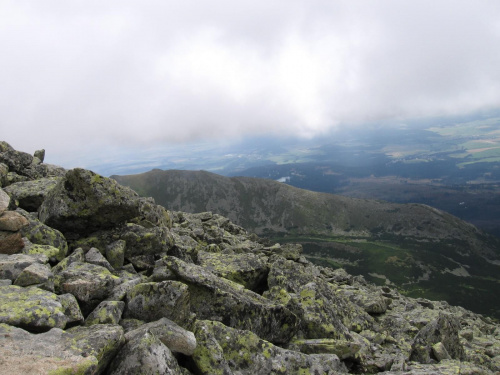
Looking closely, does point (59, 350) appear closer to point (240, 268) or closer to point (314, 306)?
point (240, 268)

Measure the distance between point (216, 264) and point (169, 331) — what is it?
11198 millimetres

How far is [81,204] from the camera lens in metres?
19.0

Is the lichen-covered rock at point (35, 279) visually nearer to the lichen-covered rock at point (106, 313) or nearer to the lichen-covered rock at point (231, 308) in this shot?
the lichen-covered rock at point (106, 313)

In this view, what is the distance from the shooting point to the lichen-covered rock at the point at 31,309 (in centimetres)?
945

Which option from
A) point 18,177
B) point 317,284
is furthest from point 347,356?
point 18,177

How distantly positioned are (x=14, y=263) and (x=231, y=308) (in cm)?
960

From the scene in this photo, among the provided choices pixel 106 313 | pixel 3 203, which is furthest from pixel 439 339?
pixel 3 203

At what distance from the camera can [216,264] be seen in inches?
854

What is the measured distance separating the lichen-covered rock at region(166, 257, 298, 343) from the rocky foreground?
2.0 inches

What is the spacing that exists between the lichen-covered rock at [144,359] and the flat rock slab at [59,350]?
37cm

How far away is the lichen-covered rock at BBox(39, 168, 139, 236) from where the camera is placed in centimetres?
1877

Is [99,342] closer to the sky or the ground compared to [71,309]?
closer to the ground

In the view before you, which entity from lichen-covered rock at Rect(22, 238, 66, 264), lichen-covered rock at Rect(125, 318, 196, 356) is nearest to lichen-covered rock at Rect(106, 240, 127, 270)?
lichen-covered rock at Rect(22, 238, 66, 264)

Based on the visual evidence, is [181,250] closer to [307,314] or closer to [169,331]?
[307,314]
